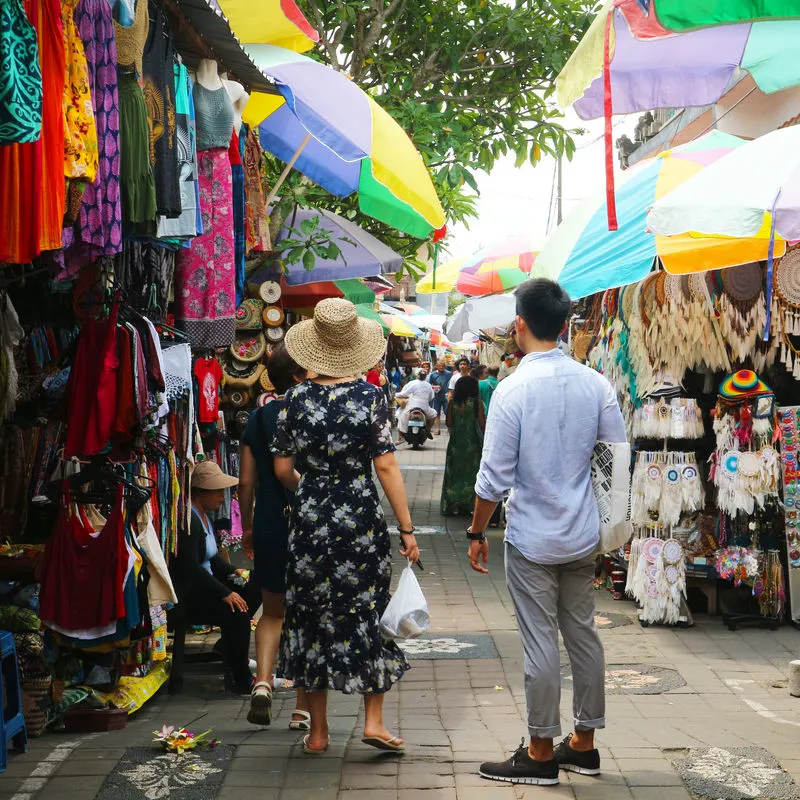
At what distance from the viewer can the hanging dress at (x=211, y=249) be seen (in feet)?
18.7

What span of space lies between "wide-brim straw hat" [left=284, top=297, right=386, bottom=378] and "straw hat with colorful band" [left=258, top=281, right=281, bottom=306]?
4511 mm

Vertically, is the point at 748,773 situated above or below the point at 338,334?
below

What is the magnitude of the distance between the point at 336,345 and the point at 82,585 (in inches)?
60.2

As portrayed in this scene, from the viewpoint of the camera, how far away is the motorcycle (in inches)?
968

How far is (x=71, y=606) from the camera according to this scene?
4.77 m

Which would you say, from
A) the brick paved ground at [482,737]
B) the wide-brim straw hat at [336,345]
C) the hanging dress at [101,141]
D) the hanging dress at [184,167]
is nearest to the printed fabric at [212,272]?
the hanging dress at [184,167]

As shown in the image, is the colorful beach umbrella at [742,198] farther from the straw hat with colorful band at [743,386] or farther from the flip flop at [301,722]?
the flip flop at [301,722]

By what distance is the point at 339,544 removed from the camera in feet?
14.7

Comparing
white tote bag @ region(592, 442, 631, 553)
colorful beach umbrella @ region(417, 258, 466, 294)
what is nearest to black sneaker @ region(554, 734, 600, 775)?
white tote bag @ region(592, 442, 631, 553)

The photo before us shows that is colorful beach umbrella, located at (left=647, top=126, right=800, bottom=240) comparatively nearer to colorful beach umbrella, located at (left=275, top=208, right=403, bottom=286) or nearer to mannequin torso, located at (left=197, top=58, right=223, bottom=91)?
mannequin torso, located at (left=197, top=58, right=223, bottom=91)

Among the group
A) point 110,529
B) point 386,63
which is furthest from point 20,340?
point 386,63

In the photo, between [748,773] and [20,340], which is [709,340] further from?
[20,340]

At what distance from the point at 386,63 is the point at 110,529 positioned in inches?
348

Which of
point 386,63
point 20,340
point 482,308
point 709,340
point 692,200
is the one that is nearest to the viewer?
point 20,340
